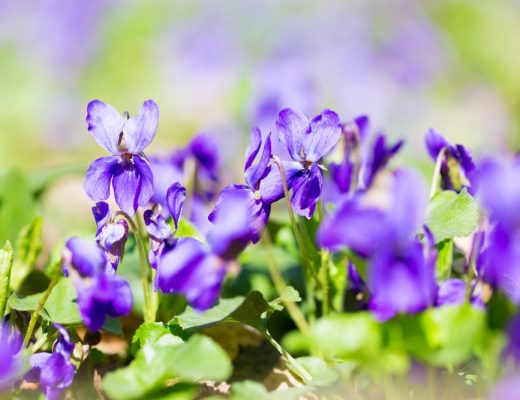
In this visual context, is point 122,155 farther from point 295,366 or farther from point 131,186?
point 295,366

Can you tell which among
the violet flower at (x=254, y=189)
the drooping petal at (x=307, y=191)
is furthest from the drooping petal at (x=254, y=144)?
the drooping petal at (x=307, y=191)

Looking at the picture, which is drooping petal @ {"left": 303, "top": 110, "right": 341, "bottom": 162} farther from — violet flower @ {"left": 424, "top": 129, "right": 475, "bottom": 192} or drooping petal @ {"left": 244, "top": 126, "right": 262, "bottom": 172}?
violet flower @ {"left": 424, "top": 129, "right": 475, "bottom": 192}

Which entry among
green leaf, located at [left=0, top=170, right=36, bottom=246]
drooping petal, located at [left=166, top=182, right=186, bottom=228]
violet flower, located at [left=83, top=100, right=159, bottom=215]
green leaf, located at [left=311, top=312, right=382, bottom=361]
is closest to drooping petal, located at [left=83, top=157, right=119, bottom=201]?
violet flower, located at [left=83, top=100, right=159, bottom=215]

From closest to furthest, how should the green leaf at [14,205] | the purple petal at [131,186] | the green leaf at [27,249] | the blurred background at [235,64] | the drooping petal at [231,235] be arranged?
1. the drooping petal at [231,235]
2. the purple petal at [131,186]
3. the green leaf at [27,249]
4. the green leaf at [14,205]
5. the blurred background at [235,64]

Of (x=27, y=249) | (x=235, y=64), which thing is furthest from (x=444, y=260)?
(x=235, y=64)

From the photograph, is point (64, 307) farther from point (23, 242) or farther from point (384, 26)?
point (384, 26)

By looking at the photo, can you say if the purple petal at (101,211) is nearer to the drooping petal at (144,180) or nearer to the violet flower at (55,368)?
the drooping petal at (144,180)

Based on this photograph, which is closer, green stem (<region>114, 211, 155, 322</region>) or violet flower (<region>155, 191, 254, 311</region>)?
violet flower (<region>155, 191, 254, 311</region>)
